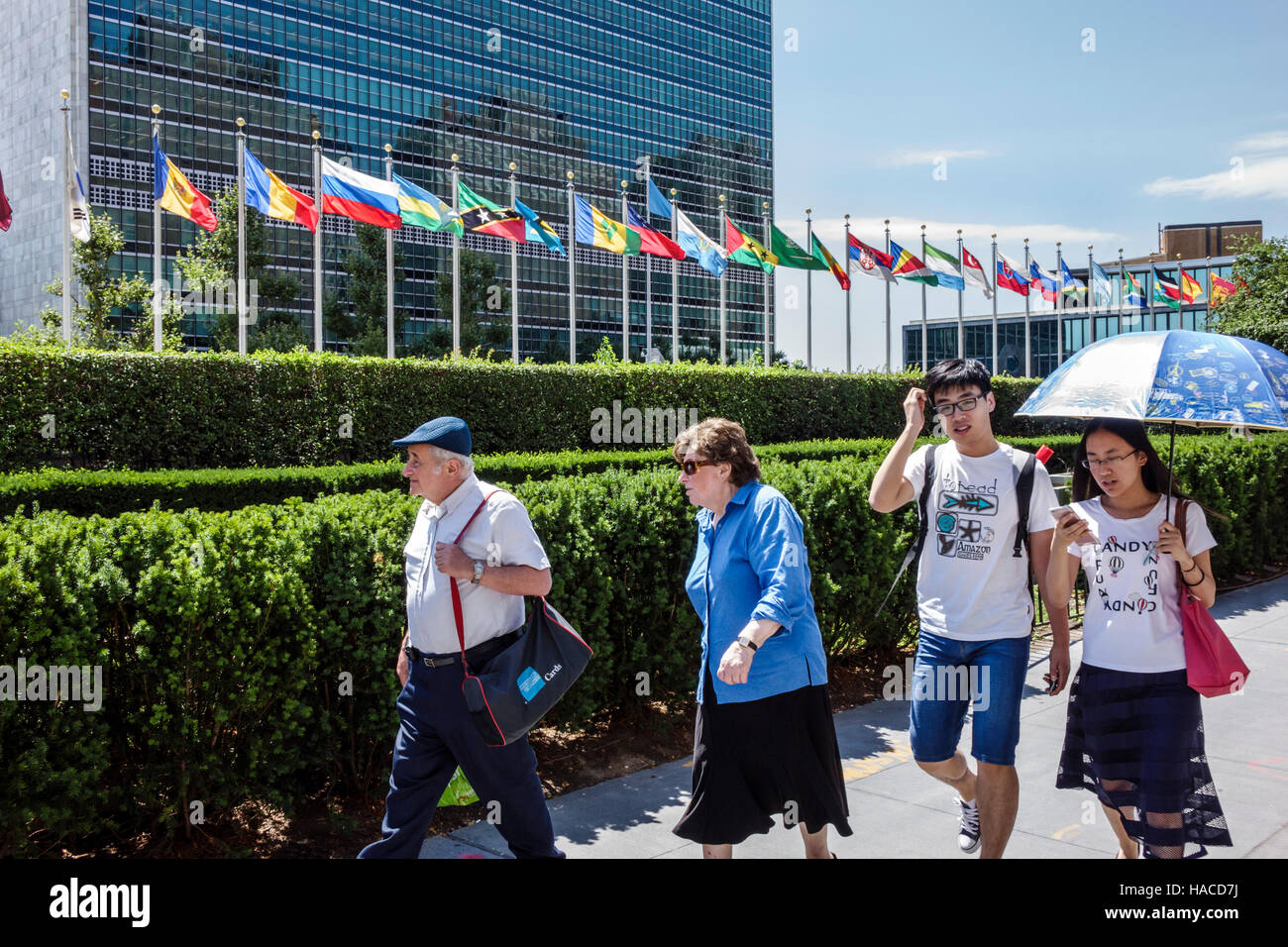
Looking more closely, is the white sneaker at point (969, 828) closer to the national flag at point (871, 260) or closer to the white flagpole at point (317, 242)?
the white flagpole at point (317, 242)

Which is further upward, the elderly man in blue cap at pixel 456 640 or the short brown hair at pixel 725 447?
the short brown hair at pixel 725 447

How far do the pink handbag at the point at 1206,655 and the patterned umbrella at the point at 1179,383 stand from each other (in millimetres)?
379

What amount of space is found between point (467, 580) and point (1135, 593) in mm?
2489

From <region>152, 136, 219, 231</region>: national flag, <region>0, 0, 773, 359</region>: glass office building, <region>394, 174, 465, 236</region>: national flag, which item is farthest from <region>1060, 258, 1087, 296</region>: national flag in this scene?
<region>0, 0, 773, 359</region>: glass office building

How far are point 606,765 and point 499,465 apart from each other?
734 centimetres

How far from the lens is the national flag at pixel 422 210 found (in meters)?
20.2

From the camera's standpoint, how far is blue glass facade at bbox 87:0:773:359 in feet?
192

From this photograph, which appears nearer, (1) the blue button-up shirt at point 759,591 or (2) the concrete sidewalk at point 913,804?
(1) the blue button-up shirt at point 759,591

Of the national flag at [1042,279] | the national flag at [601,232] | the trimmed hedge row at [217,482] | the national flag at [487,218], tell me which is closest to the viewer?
the trimmed hedge row at [217,482]

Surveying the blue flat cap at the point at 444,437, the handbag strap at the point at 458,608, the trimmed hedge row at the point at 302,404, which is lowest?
the handbag strap at the point at 458,608

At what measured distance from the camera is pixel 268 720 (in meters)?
4.34

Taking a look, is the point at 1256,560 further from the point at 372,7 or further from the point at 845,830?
the point at 372,7

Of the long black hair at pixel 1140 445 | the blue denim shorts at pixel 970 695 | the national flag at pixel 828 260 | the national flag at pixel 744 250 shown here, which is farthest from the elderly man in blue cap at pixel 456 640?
the national flag at pixel 828 260

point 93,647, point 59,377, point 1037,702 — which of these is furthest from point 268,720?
point 59,377
